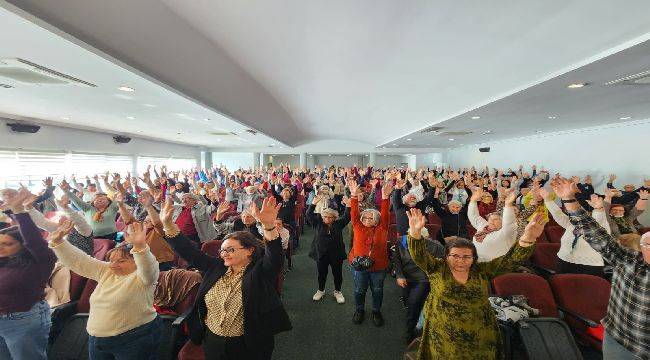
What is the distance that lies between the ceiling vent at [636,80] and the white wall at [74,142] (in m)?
13.8

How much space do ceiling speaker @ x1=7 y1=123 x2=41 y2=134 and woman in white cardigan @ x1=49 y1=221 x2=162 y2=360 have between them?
895cm

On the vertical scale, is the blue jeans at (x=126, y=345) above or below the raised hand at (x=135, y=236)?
below

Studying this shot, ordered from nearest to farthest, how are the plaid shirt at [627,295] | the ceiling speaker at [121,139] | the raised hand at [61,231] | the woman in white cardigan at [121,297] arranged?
1. the plaid shirt at [627,295]
2. the woman in white cardigan at [121,297]
3. the raised hand at [61,231]
4. the ceiling speaker at [121,139]

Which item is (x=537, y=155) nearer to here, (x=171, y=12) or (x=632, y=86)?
(x=632, y=86)

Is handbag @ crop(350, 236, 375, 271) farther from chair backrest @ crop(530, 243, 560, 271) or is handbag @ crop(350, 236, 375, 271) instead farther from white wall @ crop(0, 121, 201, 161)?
white wall @ crop(0, 121, 201, 161)

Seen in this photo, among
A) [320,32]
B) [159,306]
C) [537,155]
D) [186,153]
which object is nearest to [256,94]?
[320,32]

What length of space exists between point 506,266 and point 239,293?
1.96 m

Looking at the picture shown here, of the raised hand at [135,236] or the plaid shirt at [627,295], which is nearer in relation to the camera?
the plaid shirt at [627,295]

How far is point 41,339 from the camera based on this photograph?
7.47 ft

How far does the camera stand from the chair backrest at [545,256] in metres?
3.85

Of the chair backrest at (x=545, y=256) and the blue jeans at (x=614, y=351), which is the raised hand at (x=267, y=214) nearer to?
the blue jeans at (x=614, y=351)

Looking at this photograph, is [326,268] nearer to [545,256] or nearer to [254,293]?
[254,293]

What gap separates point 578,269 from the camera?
3.38 m

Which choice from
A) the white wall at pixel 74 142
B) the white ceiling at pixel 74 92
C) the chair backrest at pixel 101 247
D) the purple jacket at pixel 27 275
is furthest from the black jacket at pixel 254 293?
the white wall at pixel 74 142
